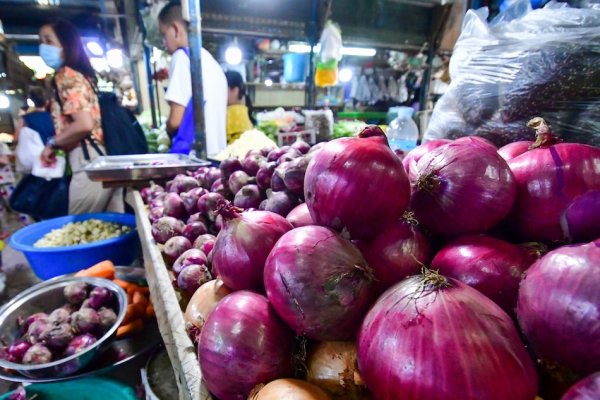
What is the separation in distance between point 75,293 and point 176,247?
762mm

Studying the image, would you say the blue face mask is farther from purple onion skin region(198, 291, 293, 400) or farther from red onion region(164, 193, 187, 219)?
purple onion skin region(198, 291, 293, 400)

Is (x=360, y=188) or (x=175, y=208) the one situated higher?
(x=360, y=188)

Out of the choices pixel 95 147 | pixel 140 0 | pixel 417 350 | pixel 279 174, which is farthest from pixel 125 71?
pixel 417 350

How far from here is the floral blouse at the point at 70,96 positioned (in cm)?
250

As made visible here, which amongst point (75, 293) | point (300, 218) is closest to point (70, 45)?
point (75, 293)

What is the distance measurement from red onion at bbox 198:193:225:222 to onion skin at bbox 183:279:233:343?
1.76ft

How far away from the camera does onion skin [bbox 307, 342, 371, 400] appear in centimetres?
55

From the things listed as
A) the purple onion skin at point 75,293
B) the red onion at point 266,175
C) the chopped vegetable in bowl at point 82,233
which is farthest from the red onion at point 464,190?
the chopped vegetable in bowl at point 82,233

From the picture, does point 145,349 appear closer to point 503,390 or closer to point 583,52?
point 503,390

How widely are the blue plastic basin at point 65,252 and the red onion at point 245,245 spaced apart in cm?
180

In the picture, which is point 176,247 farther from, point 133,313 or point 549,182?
point 549,182

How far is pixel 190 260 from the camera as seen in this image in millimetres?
1097

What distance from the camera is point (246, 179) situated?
4.48ft

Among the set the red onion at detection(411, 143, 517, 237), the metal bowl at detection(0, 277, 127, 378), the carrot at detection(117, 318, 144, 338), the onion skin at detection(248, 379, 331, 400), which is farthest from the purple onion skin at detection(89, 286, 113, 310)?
the red onion at detection(411, 143, 517, 237)
